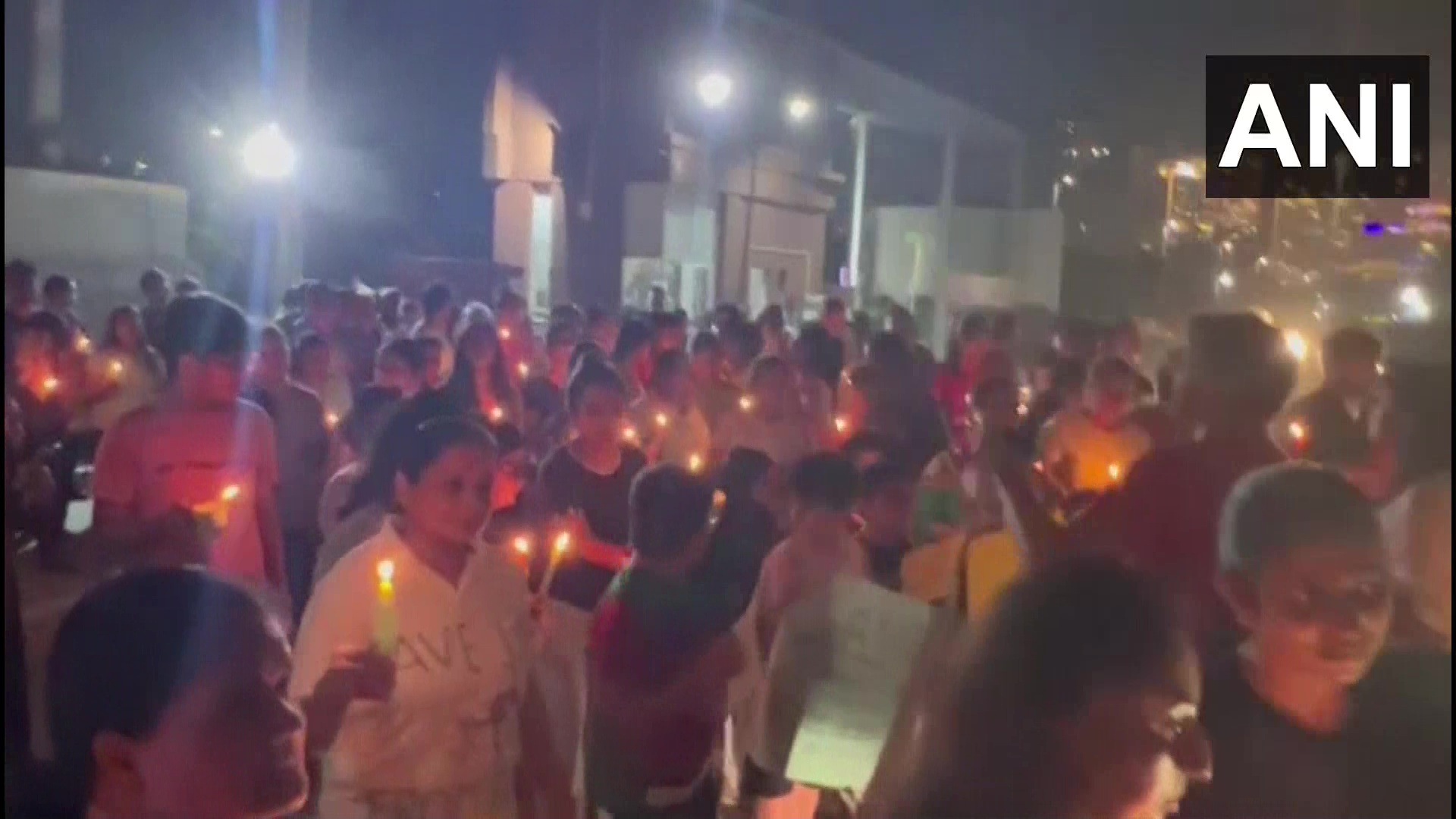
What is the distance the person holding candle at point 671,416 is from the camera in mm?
6238

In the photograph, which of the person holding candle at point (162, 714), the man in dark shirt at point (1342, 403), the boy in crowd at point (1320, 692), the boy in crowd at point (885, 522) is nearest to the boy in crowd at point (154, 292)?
the boy in crowd at point (885, 522)

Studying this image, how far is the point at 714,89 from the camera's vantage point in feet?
52.3

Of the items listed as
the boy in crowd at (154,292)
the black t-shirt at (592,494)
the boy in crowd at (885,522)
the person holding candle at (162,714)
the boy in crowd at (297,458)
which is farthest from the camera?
the boy in crowd at (154,292)

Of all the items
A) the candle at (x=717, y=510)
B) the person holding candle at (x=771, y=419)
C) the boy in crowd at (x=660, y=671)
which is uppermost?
the person holding candle at (x=771, y=419)

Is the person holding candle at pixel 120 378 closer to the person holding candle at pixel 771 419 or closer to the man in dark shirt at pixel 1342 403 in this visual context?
the person holding candle at pixel 771 419

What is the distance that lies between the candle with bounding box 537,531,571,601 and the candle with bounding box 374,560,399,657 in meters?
1.20

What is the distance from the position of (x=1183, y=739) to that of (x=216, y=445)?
3362mm

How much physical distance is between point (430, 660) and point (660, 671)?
0.54m

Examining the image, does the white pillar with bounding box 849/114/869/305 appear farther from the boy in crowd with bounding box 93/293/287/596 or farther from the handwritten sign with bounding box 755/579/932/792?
the handwritten sign with bounding box 755/579/932/792

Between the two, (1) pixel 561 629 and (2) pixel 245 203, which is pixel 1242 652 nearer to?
(1) pixel 561 629

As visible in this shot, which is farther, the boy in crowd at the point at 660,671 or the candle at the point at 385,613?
the boy in crowd at the point at 660,671

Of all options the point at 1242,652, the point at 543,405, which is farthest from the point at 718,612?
the point at 543,405

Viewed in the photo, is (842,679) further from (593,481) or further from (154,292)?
(154,292)

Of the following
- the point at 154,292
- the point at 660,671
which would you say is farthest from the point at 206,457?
the point at 154,292
